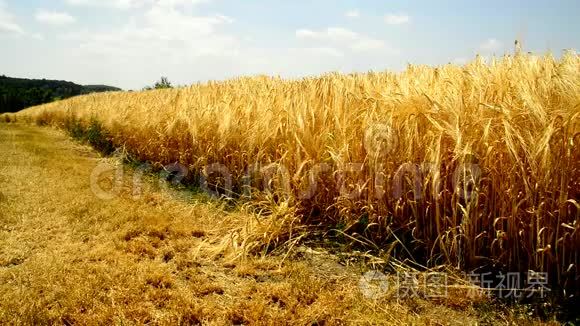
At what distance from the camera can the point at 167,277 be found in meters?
2.79

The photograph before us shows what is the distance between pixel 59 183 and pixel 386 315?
4736mm

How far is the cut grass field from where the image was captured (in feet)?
7.64

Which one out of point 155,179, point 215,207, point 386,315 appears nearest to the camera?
point 386,315

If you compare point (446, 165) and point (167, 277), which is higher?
point (446, 165)

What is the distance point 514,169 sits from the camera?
241cm

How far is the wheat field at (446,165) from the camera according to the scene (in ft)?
7.50

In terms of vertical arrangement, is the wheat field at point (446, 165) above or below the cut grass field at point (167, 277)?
above

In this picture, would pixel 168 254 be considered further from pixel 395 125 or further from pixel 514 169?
pixel 514 169

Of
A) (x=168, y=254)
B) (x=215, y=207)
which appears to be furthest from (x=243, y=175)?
(x=168, y=254)

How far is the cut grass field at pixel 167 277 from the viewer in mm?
2330

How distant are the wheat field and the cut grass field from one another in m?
0.36

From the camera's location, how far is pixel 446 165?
2.77m

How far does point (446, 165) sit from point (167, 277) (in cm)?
194

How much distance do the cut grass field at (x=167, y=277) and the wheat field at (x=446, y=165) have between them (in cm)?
36
